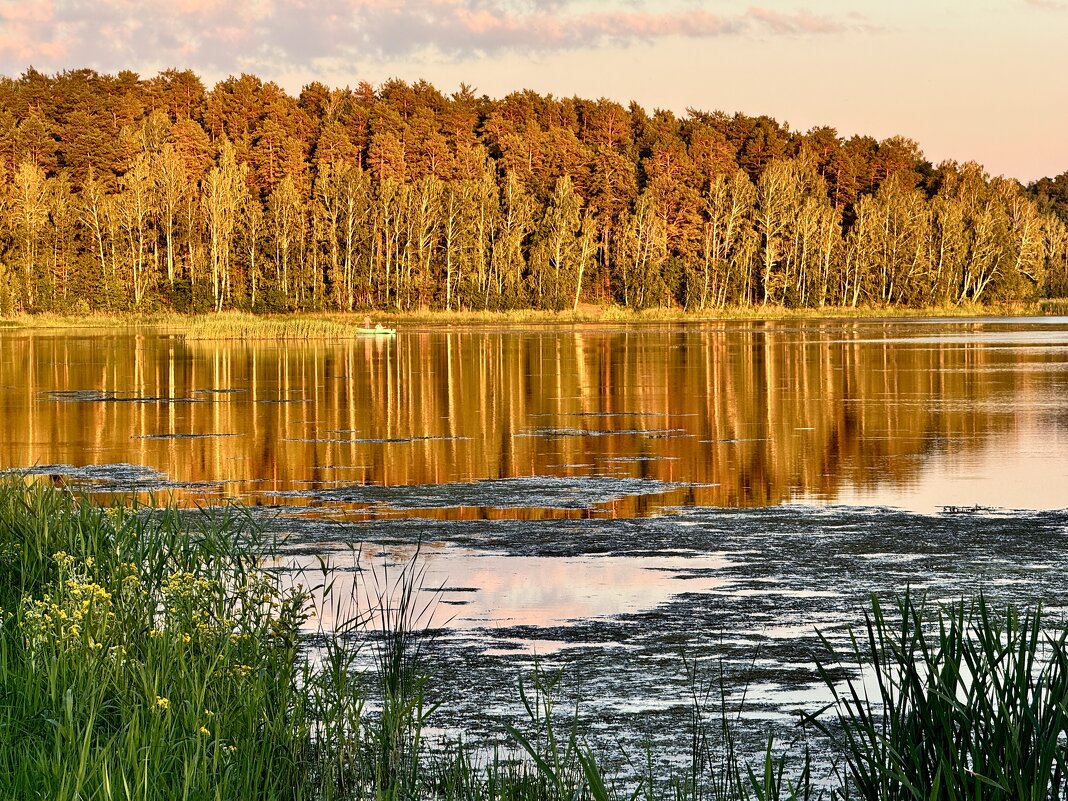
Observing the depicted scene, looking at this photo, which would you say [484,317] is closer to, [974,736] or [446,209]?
[446,209]

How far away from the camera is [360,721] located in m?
6.88

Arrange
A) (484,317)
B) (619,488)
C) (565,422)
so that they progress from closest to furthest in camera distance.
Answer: (619,488)
(565,422)
(484,317)

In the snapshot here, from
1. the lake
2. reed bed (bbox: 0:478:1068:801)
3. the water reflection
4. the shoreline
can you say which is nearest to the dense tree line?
the shoreline

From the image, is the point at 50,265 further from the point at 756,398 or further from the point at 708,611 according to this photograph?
the point at 708,611

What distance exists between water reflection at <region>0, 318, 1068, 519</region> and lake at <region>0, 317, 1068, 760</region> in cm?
10

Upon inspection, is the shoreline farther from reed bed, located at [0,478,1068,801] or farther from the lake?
reed bed, located at [0,478,1068,801]

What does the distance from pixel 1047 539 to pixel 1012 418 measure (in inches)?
499

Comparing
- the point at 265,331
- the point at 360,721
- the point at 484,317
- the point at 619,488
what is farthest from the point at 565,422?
the point at 484,317

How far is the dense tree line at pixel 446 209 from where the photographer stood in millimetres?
90500

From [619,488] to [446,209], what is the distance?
8104 cm

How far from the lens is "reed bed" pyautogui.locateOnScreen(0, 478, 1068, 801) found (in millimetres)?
5062

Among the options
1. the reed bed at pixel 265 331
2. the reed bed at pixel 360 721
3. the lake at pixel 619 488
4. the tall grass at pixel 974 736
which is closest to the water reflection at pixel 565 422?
the lake at pixel 619 488

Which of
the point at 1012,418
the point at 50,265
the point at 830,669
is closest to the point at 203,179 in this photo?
the point at 50,265

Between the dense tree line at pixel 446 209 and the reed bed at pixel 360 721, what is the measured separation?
79357mm
